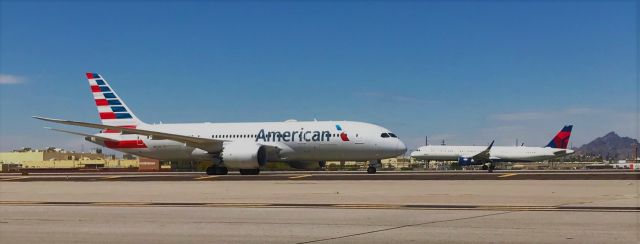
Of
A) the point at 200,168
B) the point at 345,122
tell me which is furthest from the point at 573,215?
the point at 200,168

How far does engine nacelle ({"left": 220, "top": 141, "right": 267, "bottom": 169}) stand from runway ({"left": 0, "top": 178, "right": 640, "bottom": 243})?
24.6m

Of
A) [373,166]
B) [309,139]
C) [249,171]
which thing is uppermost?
[309,139]

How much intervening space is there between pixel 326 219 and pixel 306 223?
88 centimetres

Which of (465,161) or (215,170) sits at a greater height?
(465,161)

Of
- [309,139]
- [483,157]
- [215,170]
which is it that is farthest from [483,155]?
[215,170]

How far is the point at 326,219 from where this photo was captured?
46.0 feet

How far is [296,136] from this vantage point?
1895 inches

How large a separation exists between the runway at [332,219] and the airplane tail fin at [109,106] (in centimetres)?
3501

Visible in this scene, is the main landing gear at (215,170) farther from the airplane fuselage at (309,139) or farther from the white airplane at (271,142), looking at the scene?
the airplane fuselage at (309,139)

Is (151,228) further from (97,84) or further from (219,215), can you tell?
(97,84)

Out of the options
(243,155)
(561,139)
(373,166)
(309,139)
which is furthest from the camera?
(561,139)

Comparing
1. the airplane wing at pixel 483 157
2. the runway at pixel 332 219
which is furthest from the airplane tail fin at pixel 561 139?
the runway at pixel 332 219

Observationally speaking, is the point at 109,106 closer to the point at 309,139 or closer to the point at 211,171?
the point at 211,171

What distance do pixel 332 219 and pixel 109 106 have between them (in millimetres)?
44997
